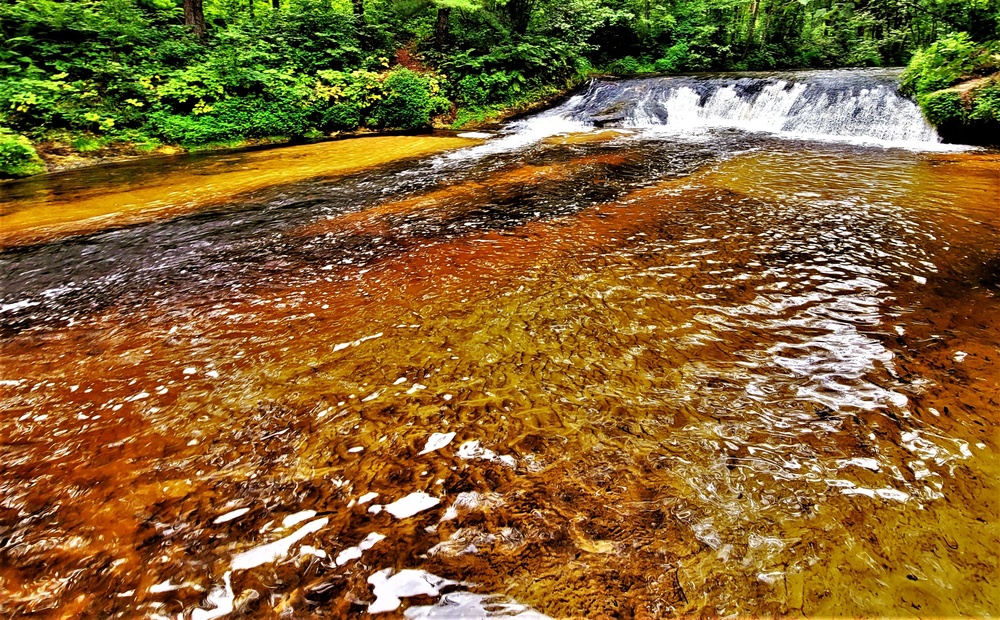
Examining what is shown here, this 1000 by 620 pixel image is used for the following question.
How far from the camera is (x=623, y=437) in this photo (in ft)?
7.76

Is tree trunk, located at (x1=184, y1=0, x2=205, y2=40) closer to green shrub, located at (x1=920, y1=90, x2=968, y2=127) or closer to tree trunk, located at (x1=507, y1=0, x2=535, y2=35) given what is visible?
tree trunk, located at (x1=507, y1=0, x2=535, y2=35)

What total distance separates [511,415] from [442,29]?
58.0 feet

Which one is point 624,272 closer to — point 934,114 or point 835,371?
point 835,371

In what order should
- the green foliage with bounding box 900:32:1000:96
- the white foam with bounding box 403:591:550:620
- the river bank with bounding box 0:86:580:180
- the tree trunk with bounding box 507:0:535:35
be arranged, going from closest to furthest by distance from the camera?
1. the white foam with bounding box 403:591:550:620
2. the river bank with bounding box 0:86:580:180
3. the green foliage with bounding box 900:32:1000:96
4. the tree trunk with bounding box 507:0:535:35

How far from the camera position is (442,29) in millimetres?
16047

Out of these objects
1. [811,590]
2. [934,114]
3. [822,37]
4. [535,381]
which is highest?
[822,37]

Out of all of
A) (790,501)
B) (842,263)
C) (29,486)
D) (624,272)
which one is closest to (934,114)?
(842,263)

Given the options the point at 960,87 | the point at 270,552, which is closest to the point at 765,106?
the point at 960,87

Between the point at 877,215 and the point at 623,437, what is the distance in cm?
550

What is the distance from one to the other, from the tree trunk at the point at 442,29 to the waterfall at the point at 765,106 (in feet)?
16.3

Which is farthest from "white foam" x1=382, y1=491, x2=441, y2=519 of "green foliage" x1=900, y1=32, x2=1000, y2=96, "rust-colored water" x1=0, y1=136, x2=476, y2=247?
"green foliage" x1=900, y1=32, x2=1000, y2=96

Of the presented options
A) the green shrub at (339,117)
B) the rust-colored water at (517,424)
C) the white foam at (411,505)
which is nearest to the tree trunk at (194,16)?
the green shrub at (339,117)

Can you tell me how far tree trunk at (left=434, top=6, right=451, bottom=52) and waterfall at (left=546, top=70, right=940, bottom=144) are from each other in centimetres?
497

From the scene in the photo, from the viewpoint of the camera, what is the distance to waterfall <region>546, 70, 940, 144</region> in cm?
1079
